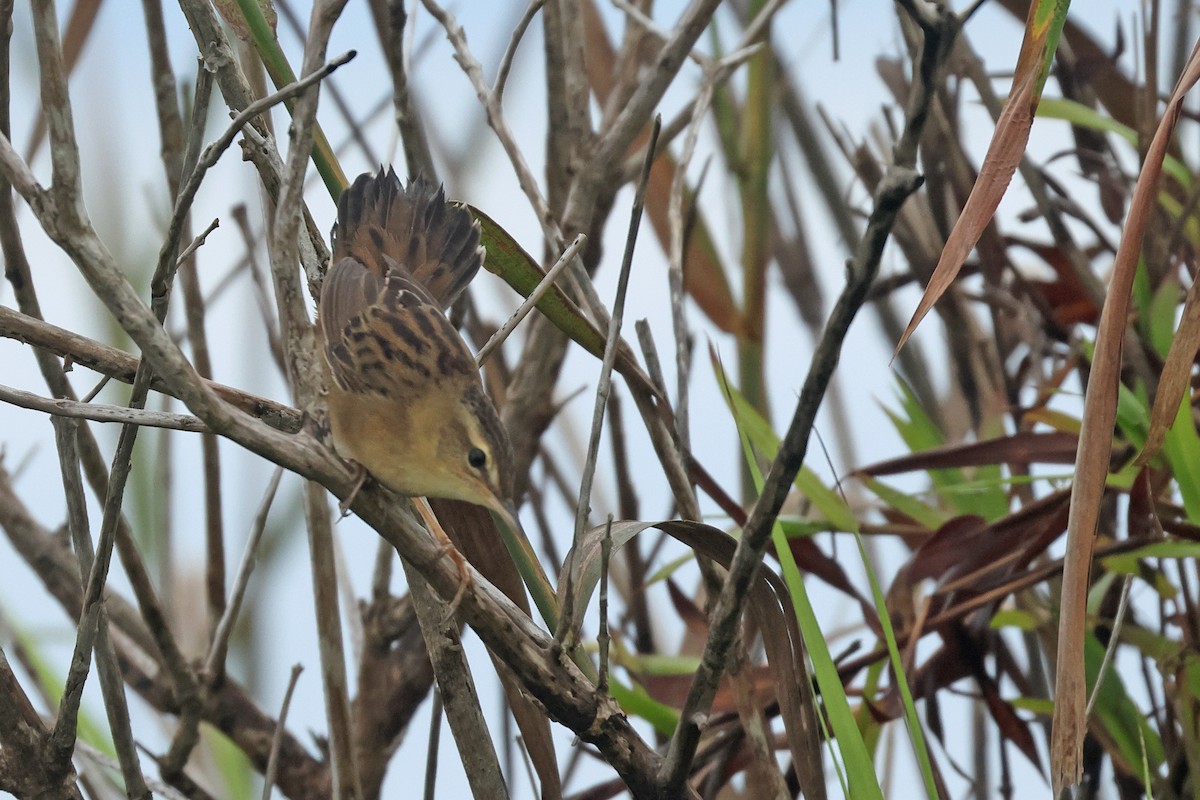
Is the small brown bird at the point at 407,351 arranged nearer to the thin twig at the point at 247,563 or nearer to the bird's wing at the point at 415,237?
the bird's wing at the point at 415,237

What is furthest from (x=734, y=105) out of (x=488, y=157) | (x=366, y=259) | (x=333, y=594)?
(x=333, y=594)

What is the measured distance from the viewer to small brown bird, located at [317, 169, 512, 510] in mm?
1348

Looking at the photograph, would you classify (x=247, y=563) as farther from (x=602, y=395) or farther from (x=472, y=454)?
(x=602, y=395)

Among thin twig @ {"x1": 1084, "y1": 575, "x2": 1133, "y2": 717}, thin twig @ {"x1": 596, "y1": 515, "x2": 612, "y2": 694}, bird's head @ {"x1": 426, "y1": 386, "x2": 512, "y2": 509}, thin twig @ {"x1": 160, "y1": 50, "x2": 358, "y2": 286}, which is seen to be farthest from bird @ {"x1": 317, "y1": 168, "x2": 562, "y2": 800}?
thin twig @ {"x1": 1084, "y1": 575, "x2": 1133, "y2": 717}

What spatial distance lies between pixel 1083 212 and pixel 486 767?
1.57m

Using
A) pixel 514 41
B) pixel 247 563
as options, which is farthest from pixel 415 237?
pixel 247 563

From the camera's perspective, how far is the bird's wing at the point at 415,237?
5.47 ft

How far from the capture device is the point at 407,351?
5.07ft

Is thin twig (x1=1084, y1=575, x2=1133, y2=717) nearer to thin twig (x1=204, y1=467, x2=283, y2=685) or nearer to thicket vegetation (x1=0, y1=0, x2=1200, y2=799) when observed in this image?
thicket vegetation (x1=0, y1=0, x2=1200, y2=799)

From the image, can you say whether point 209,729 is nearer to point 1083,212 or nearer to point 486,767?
point 486,767

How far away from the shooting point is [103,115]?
2219mm

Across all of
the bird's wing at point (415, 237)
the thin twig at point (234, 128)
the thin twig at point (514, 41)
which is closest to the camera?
the thin twig at point (234, 128)

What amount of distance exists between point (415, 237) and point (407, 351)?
248 millimetres

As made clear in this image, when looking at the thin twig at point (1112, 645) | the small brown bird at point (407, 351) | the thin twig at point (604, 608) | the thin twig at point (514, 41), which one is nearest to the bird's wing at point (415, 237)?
the small brown bird at point (407, 351)
